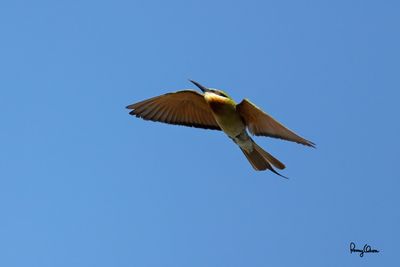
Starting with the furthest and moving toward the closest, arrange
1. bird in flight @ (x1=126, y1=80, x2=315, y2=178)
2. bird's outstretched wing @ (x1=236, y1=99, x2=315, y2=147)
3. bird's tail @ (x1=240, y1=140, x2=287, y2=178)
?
1. bird's tail @ (x1=240, y1=140, x2=287, y2=178)
2. bird in flight @ (x1=126, y1=80, x2=315, y2=178)
3. bird's outstretched wing @ (x1=236, y1=99, x2=315, y2=147)

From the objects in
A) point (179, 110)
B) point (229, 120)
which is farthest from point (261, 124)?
point (179, 110)

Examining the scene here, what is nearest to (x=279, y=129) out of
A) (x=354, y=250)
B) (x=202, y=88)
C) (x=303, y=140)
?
(x=303, y=140)

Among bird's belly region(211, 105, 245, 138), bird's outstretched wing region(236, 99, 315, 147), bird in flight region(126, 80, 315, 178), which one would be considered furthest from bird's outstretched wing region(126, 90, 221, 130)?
bird's outstretched wing region(236, 99, 315, 147)

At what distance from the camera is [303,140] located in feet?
18.5

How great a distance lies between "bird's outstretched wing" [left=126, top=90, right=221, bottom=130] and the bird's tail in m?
0.55

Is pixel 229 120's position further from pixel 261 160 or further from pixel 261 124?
pixel 261 160

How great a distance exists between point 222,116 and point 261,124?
35 centimetres

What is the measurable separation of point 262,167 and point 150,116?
3.95 ft

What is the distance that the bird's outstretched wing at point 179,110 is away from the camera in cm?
640

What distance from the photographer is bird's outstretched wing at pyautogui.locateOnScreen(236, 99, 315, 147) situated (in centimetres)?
579

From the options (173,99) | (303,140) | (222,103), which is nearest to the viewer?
(303,140)

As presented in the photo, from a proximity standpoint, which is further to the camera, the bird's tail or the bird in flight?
the bird's tail

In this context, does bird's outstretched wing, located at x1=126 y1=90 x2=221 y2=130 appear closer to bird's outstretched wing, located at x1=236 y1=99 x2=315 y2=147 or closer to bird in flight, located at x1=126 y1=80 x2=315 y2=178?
bird in flight, located at x1=126 y1=80 x2=315 y2=178

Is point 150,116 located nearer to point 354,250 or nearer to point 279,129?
point 279,129
